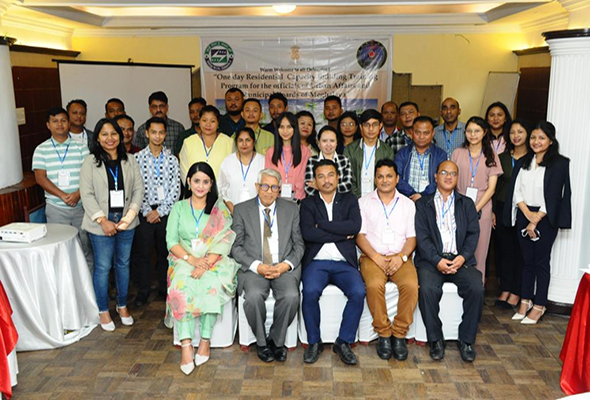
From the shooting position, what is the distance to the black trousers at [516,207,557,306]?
416 cm

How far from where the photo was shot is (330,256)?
3971 millimetres

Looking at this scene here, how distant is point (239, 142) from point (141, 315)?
162cm

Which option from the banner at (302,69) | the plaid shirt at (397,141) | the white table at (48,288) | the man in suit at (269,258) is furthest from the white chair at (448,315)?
the banner at (302,69)

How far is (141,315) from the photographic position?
443 cm

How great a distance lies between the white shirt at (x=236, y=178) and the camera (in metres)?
4.46

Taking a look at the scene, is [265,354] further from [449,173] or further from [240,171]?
[449,173]

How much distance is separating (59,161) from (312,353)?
2511 mm

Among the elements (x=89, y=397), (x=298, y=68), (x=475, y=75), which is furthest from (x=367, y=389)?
(x=475, y=75)

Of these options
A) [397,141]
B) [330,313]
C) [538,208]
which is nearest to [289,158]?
[397,141]

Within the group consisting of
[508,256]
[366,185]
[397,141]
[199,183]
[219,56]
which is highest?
[219,56]

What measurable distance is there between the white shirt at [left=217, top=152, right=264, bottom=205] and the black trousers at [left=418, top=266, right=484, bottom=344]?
1.55m

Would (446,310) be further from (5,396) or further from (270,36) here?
(270,36)

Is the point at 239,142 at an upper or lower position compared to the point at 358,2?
lower

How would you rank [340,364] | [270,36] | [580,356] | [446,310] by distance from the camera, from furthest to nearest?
1. [270,36]
2. [446,310]
3. [340,364]
4. [580,356]
